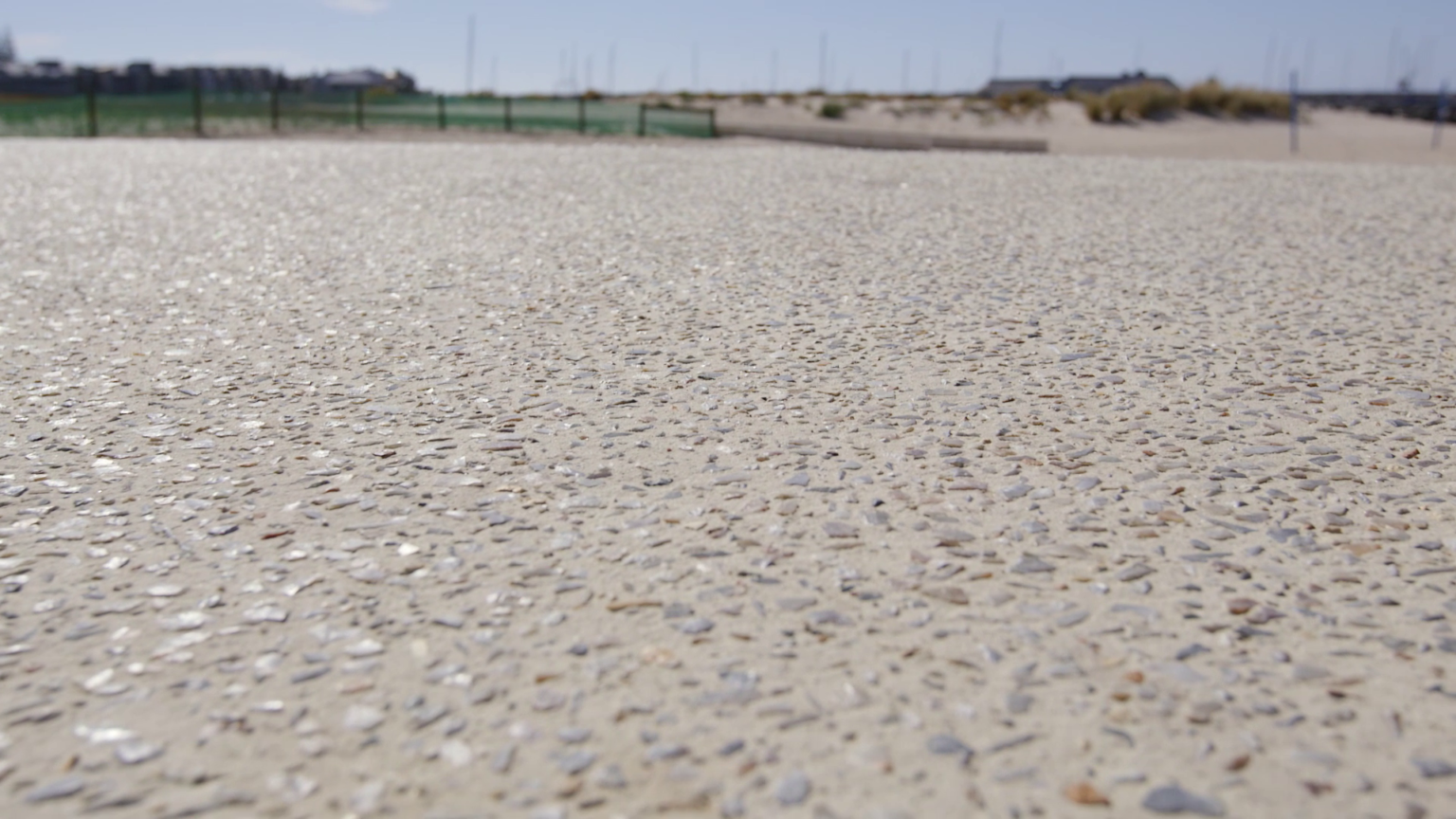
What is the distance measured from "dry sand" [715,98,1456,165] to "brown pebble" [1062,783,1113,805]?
60.1 ft

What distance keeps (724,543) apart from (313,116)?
24468mm

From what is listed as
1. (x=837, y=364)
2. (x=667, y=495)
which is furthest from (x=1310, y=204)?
(x=667, y=495)

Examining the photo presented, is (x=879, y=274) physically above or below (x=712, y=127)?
below

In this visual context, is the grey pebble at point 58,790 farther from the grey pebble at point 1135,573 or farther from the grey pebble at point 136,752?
the grey pebble at point 1135,573

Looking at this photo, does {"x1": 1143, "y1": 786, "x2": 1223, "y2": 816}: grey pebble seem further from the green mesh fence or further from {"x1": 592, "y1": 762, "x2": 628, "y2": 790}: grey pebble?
the green mesh fence

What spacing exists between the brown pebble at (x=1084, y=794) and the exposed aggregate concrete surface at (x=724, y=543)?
0.01 metres

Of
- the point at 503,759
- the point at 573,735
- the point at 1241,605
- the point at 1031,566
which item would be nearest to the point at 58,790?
the point at 503,759

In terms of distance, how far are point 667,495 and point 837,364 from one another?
4.91ft

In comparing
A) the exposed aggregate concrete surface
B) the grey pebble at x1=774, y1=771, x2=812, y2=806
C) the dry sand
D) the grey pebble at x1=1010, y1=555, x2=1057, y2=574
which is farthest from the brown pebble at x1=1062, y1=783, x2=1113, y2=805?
the dry sand

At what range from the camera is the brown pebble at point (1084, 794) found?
183cm

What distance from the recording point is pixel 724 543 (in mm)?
2795

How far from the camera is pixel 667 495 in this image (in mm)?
3090

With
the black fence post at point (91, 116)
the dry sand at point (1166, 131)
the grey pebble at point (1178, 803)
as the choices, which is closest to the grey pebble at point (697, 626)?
the grey pebble at point (1178, 803)

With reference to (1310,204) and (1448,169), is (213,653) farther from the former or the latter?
(1448,169)
